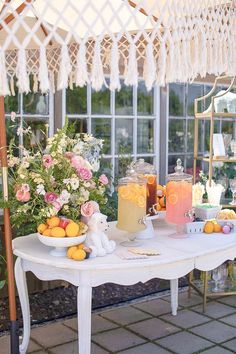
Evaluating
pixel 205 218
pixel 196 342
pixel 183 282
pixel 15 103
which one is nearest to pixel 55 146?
pixel 205 218

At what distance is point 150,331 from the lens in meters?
3.26

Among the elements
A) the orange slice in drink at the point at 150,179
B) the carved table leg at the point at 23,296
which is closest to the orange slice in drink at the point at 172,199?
the orange slice in drink at the point at 150,179

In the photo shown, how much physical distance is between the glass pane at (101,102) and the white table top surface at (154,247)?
2085mm

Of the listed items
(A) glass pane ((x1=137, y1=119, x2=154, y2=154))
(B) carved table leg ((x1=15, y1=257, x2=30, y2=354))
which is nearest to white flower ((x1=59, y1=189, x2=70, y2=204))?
(B) carved table leg ((x1=15, y1=257, x2=30, y2=354))

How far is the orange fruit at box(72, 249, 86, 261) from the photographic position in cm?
→ 229

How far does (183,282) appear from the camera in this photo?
4.29 metres

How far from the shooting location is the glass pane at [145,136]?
5246 mm

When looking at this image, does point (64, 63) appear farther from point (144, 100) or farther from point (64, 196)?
point (144, 100)

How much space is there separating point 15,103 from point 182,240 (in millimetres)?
2253

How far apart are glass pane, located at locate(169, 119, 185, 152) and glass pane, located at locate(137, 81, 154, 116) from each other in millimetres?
362

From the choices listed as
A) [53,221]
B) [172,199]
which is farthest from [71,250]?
[172,199]

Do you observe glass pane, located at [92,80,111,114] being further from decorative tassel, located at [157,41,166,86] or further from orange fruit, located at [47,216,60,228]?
Result: decorative tassel, located at [157,41,166,86]

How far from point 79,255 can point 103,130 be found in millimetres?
2769

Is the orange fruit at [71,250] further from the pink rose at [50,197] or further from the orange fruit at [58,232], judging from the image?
the pink rose at [50,197]
